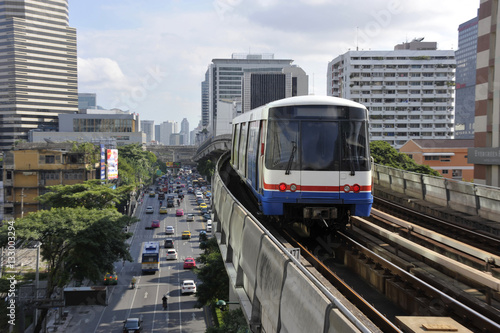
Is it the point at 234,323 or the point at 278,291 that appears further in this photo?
the point at 234,323

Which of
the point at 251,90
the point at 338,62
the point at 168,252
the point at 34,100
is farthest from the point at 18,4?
the point at 168,252

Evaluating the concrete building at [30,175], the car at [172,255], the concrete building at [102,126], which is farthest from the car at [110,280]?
the concrete building at [102,126]

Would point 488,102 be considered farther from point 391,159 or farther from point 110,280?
point 110,280

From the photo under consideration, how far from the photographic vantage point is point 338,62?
4210 inches

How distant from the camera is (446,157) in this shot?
231 ft

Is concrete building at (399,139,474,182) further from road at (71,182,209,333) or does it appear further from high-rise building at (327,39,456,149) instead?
road at (71,182,209,333)

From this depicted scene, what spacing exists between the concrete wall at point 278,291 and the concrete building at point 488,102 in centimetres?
2133

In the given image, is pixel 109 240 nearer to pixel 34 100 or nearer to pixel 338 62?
pixel 338 62

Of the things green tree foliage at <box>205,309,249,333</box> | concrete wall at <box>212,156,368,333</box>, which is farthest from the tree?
concrete wall at <box>212,156,368,333</box>

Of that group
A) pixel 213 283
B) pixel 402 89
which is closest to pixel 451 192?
pixel 213 283

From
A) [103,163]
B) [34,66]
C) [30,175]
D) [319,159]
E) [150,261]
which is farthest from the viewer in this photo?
[34,66]

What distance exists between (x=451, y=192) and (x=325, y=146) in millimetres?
7777

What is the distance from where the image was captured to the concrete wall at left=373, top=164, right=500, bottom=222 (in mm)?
14648

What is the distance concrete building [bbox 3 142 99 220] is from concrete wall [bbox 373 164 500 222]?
36463 mm
